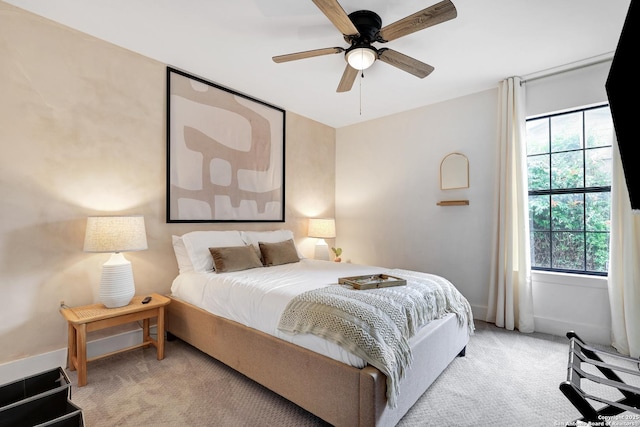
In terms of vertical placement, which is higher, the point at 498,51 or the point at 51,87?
the point at 498,51

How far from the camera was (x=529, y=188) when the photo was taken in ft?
11.2

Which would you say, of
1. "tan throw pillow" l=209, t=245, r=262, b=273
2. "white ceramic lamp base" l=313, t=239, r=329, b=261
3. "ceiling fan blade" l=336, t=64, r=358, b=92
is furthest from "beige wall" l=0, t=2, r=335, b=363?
"white ceramic lamp base" l=313, t=239, r=329, b=261

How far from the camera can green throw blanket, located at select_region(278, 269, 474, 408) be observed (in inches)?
61.7

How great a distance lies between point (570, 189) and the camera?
3.18m

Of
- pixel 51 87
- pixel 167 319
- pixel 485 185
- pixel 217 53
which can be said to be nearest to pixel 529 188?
pixel 485 185

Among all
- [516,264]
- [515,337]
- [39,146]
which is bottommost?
[515,337]

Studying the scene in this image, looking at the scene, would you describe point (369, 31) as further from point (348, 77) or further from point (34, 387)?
point (34, 387)

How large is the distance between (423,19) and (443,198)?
2461mm

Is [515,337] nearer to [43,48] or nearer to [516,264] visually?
[516,264]

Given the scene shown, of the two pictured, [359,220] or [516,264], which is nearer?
[516,264]

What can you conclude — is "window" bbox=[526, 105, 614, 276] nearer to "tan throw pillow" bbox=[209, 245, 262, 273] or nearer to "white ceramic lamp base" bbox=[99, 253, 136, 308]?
"tan throw pillow" bbox=[209, 245, 262, 273]

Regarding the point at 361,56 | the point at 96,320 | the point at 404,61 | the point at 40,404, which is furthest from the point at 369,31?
the point at 96,320

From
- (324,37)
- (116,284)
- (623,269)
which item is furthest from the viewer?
(623,269)

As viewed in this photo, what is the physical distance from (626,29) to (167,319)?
354 centimetres
